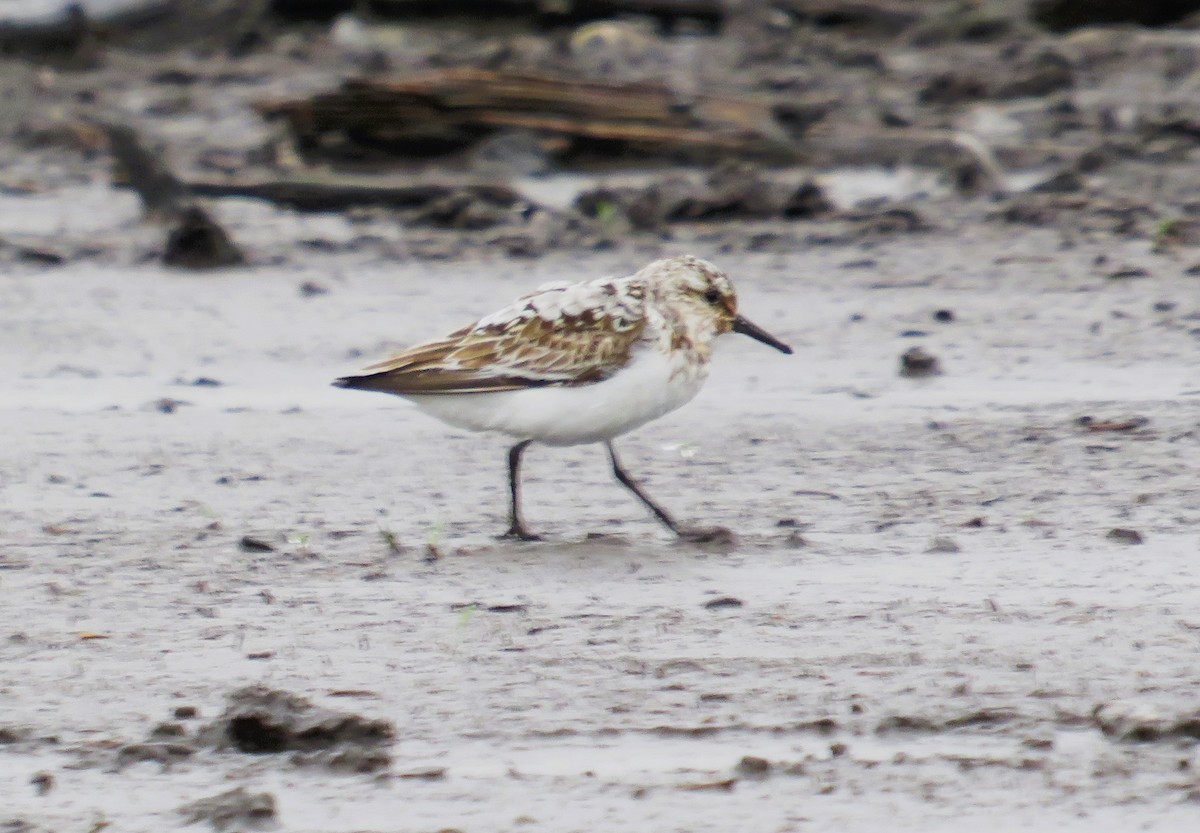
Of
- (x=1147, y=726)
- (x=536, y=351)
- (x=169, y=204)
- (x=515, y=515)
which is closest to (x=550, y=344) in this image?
(x=536, y=351)

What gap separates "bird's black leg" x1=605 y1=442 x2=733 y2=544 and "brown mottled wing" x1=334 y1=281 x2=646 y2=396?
35 cm

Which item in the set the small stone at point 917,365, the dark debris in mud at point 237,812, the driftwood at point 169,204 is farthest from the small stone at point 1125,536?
the driftwood at point 169,204

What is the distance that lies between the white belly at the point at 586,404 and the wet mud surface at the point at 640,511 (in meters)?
0.32

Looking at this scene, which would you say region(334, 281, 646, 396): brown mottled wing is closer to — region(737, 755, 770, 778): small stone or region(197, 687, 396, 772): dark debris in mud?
region(197, 687, 396, 772): dark debris in mud

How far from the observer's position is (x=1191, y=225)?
11.0 m

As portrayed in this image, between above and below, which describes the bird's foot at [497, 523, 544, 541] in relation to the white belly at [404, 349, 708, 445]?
below

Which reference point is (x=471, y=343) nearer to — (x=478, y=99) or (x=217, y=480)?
(x=217, y=480)

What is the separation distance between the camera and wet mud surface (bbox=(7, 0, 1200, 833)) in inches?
170

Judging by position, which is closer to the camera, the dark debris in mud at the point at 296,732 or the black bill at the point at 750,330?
the dark debris in mud at the point at 296,732

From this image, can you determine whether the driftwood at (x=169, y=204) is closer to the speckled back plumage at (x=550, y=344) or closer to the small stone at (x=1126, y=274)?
the small stone at (x=1126, y=274)

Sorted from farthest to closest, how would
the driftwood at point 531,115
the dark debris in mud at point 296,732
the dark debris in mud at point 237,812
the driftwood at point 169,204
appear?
the driftwood at point 531,115, the driftwood at point 169,204, the dark debris in mud at point 296,732, the dark debris in mud at point 237,812

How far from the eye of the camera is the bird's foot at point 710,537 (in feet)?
20.2

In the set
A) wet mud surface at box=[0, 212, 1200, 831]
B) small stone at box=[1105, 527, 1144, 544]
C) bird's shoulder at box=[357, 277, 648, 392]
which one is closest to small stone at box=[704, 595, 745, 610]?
wet mud surface at box=[0, 212, 1200, 831]

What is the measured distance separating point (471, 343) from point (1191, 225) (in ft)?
18.4
